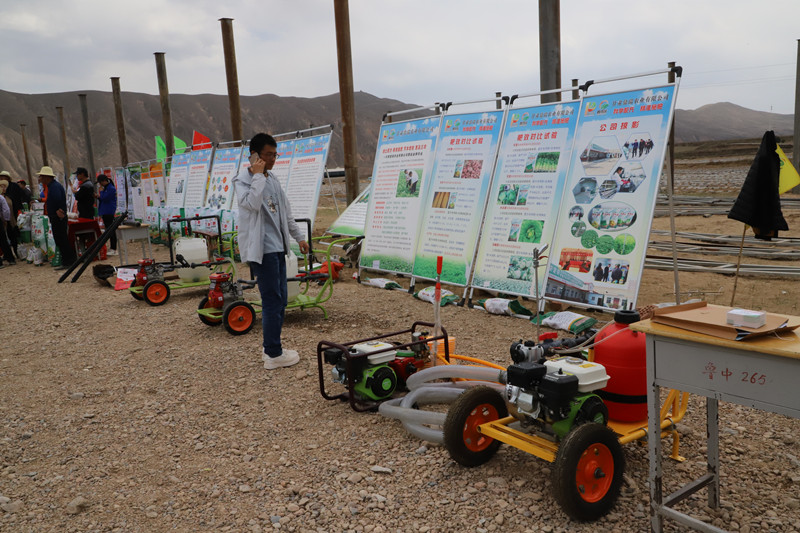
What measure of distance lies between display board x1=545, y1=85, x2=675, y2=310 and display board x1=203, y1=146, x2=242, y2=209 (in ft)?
28.5

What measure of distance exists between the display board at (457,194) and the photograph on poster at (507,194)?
0.23 m

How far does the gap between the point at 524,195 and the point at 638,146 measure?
1338 millimetres

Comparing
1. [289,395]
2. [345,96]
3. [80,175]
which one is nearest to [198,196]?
[80,175]

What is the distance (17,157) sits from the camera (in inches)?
3351

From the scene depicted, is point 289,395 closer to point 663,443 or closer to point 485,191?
point 663,443

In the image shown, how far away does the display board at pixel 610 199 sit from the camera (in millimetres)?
5168

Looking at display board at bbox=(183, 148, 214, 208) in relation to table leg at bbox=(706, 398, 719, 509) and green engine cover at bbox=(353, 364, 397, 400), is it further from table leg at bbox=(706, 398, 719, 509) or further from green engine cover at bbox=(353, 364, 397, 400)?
table leg at bbox=(706, 398, 719, 509)

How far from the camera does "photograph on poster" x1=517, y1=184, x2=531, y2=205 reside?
246 inches

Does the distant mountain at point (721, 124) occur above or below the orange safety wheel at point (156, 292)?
above

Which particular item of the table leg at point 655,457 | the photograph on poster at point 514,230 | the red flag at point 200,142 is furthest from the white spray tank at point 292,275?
the red flag at point 200,142

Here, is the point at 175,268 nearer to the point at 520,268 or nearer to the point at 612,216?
the point at 520,268

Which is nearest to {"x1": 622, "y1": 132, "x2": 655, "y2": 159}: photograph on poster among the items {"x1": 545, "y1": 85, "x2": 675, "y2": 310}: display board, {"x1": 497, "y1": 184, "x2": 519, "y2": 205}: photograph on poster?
{"x1": 545, "y1": 85, "x2": 675, "y2": 310}: display board

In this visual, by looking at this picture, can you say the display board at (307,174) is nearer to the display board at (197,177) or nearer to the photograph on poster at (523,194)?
the photograph on poster at (523,194)

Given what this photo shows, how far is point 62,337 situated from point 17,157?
317 feet
